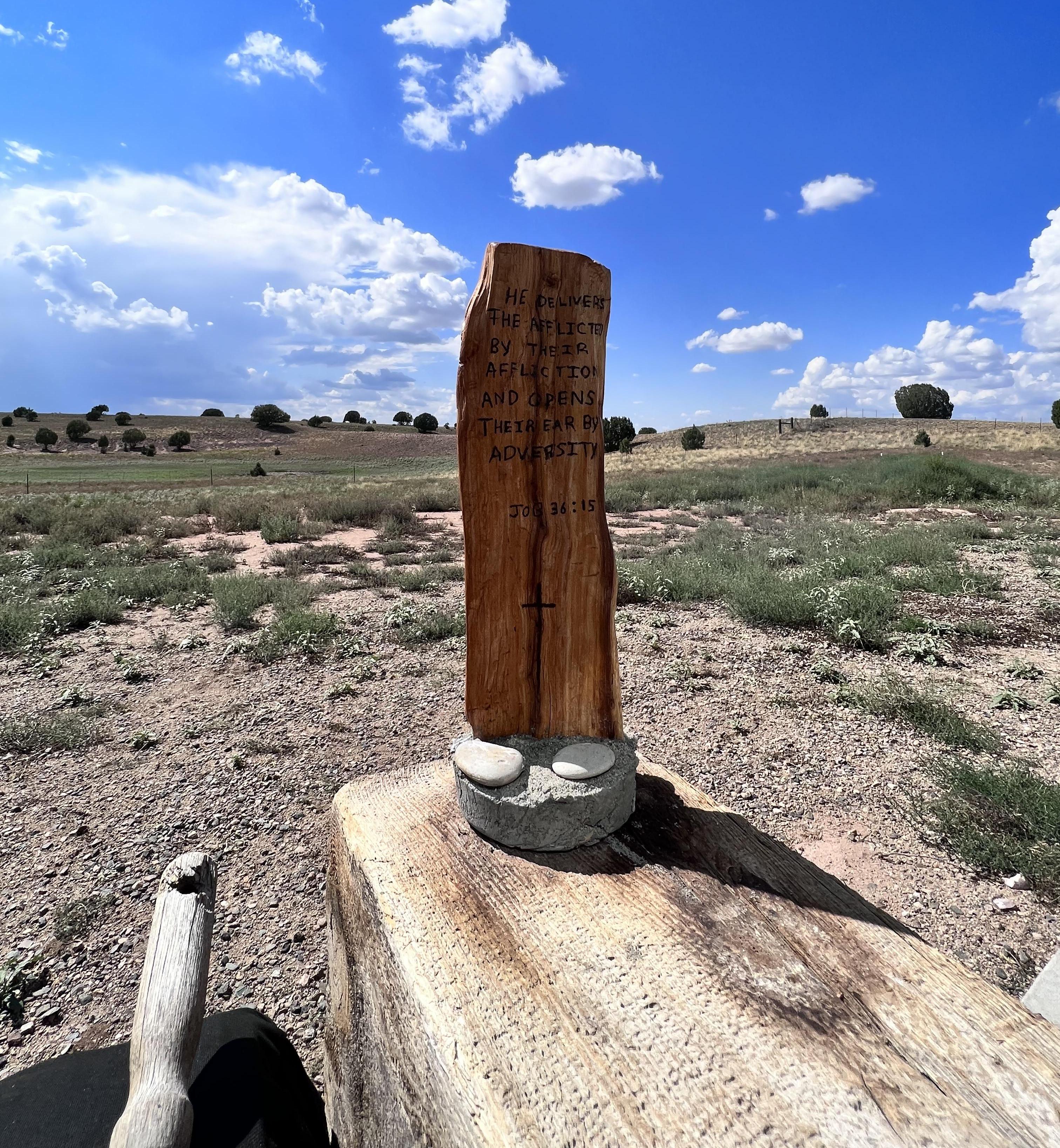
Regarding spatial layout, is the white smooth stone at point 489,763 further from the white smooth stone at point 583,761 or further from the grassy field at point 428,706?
the grassy field at point 428,706

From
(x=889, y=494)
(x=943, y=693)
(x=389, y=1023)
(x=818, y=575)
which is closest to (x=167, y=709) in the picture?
(x=389, y=1023)

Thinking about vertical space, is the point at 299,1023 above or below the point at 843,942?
below

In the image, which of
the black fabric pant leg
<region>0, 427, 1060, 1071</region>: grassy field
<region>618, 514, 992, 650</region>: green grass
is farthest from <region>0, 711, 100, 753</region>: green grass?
<region>618, 514, 992, 650</region>: green grass

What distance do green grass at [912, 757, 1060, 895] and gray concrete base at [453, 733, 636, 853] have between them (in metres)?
2.00

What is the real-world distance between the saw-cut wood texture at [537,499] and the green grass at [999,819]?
78.7 inches

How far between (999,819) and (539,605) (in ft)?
8.83

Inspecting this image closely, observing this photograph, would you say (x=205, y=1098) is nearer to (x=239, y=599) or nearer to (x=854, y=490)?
(x=239, y=599)

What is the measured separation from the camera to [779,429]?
57188 millimetres

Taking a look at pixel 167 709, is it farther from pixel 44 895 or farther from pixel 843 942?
pixel 843 942

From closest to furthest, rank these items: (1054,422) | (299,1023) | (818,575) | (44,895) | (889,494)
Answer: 1. (299,1023)
2. (44,895)
3. (818,575)
4. (889,494)
5. (1054,422)

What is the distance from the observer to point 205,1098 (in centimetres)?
172

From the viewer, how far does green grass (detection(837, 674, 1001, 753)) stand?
411 centimetres

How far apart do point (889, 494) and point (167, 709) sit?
1784 centimetres

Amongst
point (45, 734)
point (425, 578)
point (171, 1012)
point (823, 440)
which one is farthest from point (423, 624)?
point (823, 440)
